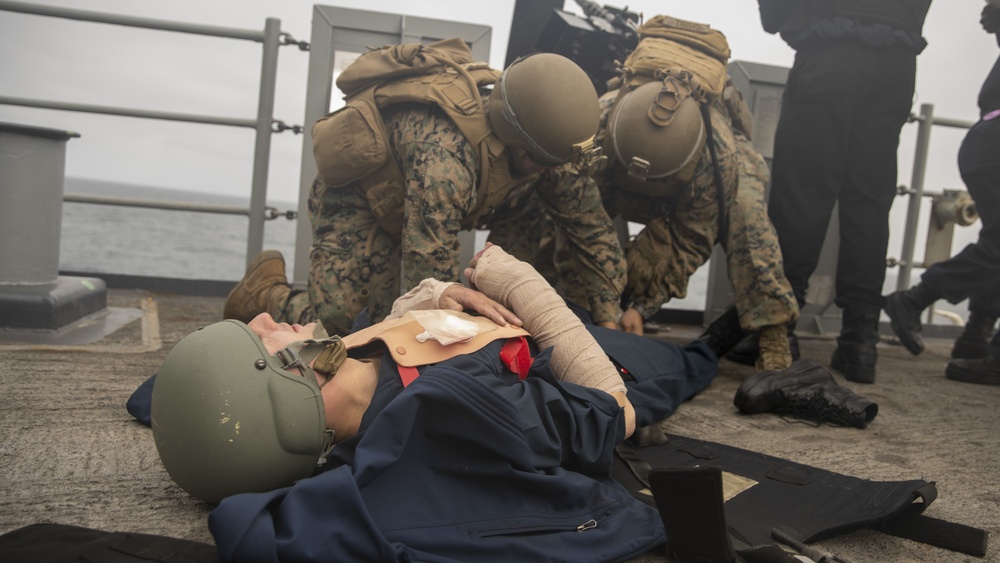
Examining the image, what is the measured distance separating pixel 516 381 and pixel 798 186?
6.22 feet

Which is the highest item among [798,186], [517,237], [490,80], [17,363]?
[490,80]

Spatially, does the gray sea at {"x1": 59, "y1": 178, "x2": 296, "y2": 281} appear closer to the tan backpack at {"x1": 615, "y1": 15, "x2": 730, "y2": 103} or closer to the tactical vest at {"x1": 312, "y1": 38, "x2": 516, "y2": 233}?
the tactical vest at {"x1": 312, "y1": 38, "x2": 516, "y2": 233}

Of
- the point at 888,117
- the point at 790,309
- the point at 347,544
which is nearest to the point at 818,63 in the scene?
the point at 888,117

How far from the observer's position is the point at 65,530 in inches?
46.0

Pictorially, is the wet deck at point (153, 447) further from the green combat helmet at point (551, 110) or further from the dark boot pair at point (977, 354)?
the green combat helmet at point (551, 110)

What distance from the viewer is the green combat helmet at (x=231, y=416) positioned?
1.22m

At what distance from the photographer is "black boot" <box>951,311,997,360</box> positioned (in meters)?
3.41

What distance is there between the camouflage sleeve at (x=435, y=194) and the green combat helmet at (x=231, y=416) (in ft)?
3.73

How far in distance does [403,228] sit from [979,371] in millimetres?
2415

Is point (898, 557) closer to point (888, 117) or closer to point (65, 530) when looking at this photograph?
point (65, 530)

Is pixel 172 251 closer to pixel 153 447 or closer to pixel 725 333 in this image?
pixel 725 333

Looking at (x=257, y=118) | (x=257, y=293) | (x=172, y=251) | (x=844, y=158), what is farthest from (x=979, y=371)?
(x=172, y=251)

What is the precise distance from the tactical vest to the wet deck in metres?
0.93

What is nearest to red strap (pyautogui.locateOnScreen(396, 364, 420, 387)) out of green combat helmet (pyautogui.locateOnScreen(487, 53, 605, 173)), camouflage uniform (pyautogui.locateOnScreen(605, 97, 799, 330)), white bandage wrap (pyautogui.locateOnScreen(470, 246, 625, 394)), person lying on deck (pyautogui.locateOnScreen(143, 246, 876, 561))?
person lying on deck (pyautogui.locateOnScreen(143, 246, 876, 561))
